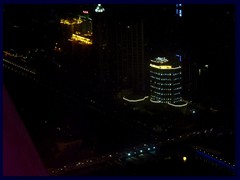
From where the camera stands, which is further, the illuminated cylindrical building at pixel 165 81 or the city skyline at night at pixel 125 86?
the illuminated cylindrical building at pixel 165 81

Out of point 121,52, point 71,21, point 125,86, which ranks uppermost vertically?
point 71,21

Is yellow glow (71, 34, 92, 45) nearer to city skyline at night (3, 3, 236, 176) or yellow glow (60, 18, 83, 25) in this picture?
city skyline at night (3, 3, 236, 176)

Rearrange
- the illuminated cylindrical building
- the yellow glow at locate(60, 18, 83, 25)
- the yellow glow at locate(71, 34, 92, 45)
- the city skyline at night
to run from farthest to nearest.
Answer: the yellow glow at locate(60, 18, 83, 25), the yellow glow at locate(71, 34, 92, 45), the illuminated cylindrical building, the city skyline at night

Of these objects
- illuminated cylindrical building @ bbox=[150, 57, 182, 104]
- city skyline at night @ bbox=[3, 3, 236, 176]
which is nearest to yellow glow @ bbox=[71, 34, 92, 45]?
city skyline at night @ bbox=[3, 3, 236, 176]

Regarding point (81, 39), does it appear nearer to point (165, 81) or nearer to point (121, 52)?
point (121, 52)

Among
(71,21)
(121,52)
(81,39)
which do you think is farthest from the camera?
(71,21)

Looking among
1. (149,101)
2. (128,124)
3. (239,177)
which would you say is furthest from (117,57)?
(239,177)

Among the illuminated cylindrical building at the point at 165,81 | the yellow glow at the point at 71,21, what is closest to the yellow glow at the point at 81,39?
the yellow glow at the point at 71,21

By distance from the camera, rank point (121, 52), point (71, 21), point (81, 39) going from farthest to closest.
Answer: point (71, 21), point (81, 39), point (121, 52)

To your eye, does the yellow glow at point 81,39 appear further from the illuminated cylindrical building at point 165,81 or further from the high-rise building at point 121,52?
the illuminated cylindrical building at point 165,81

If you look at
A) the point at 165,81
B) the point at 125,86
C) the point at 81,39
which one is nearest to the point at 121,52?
the point at 125,86
